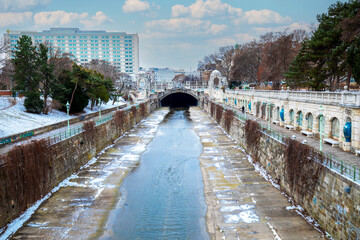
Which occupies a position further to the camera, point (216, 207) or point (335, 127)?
point (335, 127)

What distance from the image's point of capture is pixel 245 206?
19.5 m

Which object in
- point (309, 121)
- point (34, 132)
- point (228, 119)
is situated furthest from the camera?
point (228, 119)

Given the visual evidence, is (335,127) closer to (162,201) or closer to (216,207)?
(216,207)

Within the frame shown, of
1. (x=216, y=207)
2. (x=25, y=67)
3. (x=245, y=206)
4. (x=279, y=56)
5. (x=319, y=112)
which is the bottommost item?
(x=216, y=207)

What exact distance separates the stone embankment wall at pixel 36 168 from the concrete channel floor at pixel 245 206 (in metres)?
11.7

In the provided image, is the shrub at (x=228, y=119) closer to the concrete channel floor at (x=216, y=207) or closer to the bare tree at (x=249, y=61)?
the concrete channel floor at (x=216, y=207)

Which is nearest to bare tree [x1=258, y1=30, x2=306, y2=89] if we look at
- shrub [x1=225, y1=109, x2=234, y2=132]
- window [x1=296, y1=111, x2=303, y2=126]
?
shrub [x1=225, y1=109, x2=234, y2=132]

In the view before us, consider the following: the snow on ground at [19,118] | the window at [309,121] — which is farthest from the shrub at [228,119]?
the snow on ground at [19,118]

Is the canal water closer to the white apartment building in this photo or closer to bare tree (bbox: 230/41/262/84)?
bare tree (bbox: 230/41/262/84)

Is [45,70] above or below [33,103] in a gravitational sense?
above

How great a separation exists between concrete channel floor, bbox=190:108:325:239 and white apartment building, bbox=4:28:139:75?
466 ft

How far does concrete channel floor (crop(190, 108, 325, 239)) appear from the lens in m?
16.1

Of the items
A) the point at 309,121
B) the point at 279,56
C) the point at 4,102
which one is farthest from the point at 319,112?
the point at 4,102

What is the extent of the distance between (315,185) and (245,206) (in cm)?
485
